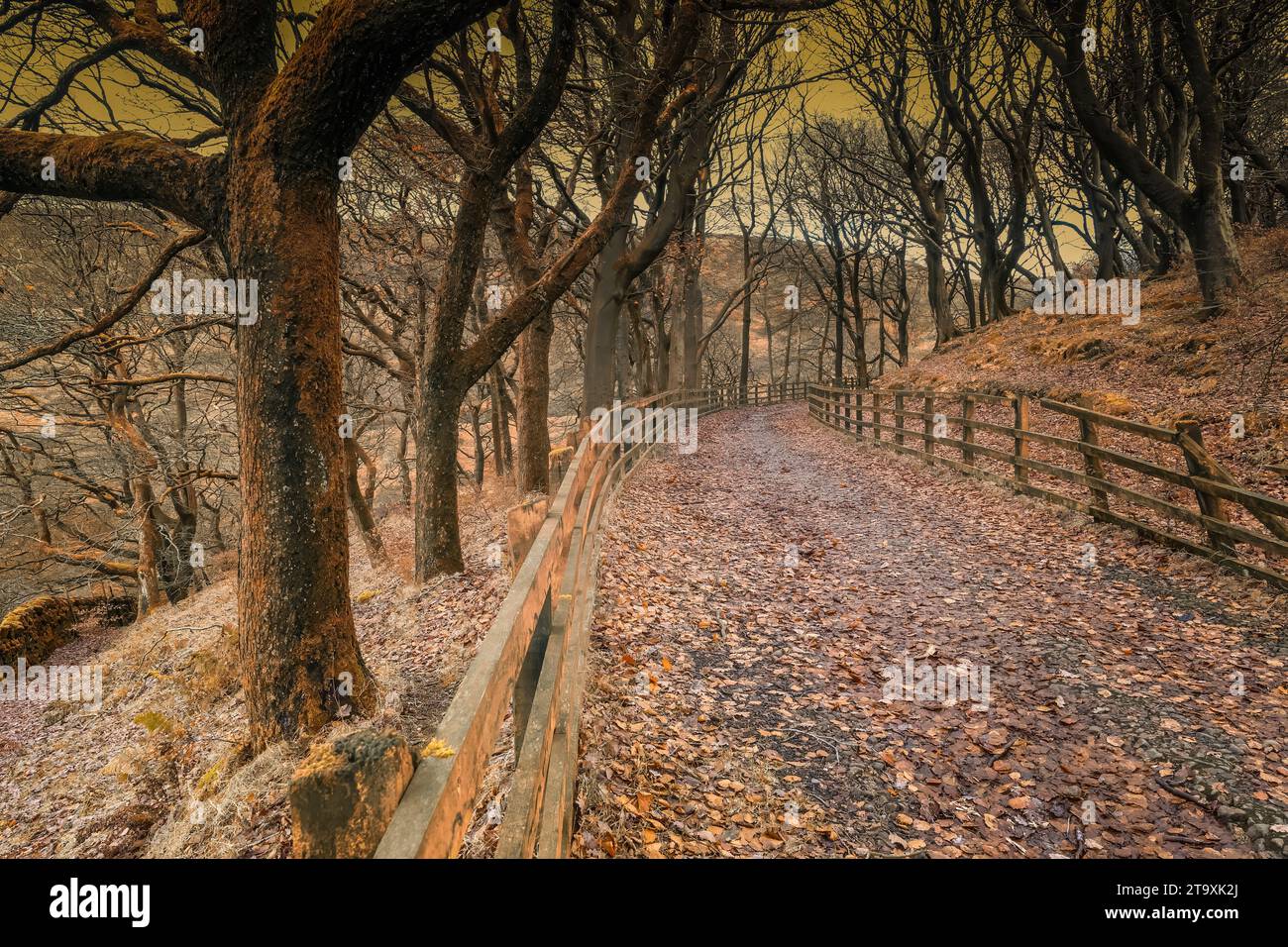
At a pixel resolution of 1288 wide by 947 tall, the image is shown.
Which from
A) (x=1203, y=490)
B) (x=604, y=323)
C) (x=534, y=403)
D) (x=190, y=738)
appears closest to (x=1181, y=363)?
(x=1203, y=490)

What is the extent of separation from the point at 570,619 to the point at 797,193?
31110mm

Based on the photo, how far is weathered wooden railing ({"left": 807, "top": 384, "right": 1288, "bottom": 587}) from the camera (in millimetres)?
A: 6227

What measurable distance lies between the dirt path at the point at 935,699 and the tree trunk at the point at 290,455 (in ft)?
6.59

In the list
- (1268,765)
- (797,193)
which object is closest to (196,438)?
(1268,765)

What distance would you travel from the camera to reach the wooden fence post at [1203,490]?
6484 mm

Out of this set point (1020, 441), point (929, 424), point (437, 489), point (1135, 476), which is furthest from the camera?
point (929, 424)

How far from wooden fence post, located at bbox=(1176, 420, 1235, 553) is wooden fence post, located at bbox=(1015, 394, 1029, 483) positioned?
3178mm

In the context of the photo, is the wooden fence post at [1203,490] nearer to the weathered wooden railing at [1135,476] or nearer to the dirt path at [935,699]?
the weathered wooden railing at [1135,476]

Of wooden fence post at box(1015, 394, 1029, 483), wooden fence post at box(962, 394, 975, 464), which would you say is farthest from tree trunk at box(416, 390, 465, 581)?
wooden fence post at box(962, 394, 975, 464)

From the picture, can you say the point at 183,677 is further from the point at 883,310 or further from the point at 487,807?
the point at 883,310

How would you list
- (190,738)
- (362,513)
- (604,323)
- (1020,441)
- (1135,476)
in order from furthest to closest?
(362,513)
(604,323)
(1020,441)
(1135,476)
(190,738)

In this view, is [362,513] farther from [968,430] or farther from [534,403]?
[968,430]

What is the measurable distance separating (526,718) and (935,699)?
3518 mm

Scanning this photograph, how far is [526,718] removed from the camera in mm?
2965
